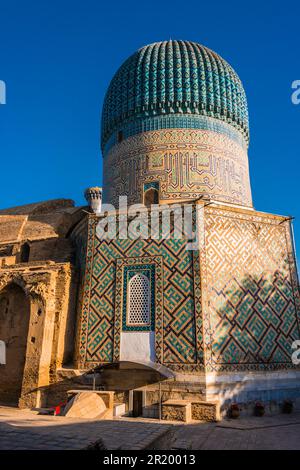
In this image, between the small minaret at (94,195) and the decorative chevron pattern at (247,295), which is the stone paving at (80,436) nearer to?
the decorative chevron pattern at (247,295)

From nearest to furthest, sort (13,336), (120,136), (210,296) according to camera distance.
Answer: (210,296)
(13,336)
(120,136)

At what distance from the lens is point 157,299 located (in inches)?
356

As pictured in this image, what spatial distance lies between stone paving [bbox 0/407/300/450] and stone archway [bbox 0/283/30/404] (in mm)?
5123

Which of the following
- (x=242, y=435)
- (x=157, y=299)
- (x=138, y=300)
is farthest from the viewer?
(x=138, y=300)

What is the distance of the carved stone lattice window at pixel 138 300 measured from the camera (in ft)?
29.8

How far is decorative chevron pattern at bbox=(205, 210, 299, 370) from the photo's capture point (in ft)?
28.4

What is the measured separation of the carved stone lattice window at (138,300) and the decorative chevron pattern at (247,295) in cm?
154

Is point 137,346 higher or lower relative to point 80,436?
higher

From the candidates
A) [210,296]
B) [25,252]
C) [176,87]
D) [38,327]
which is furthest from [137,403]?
[176,87]

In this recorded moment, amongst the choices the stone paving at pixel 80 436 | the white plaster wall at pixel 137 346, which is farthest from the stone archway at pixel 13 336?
the stone paving at pixel 80 436

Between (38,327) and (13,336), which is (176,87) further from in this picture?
(13,336)

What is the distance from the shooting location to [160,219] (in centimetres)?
981

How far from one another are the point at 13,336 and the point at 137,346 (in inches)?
153
